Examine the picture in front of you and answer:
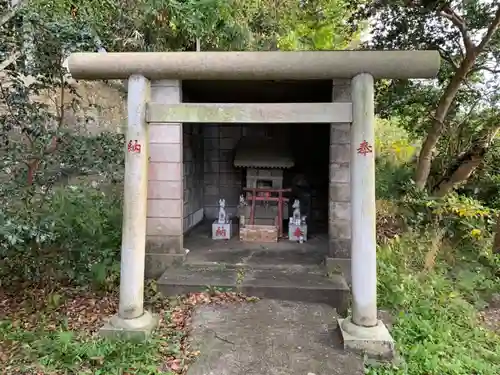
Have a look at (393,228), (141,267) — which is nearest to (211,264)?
(141,267)

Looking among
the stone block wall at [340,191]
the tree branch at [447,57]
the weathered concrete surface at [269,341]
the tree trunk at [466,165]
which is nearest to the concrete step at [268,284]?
the weathered concrete surface at [269,341]

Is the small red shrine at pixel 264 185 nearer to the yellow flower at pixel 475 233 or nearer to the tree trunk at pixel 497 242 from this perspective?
the yellow flower at pixel 475 233

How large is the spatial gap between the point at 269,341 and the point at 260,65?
99.0 inches

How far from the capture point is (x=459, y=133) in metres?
8.80

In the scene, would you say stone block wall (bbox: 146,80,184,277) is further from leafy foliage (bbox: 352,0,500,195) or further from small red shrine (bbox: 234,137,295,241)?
leafy foliage (bbox: 352,0,500,195)

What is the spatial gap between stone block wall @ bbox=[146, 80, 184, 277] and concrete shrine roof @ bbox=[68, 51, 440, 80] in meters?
1.31

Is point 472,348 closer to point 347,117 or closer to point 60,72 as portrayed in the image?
point 347,117

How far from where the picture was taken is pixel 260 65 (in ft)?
12.1

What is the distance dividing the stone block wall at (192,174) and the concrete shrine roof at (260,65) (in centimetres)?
240

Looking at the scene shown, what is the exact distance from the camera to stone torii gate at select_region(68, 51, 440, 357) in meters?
3.61

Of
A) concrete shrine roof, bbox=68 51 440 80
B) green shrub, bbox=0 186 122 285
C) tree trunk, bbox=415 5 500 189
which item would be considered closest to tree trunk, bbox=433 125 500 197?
tree trunk, bbox=415 5 500 189

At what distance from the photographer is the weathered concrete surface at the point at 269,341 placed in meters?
3.39

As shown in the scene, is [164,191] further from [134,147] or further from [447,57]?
[447,57]

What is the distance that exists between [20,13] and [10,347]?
341cm
